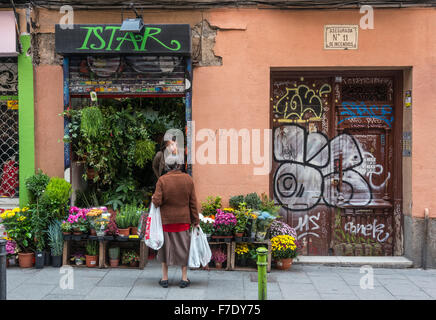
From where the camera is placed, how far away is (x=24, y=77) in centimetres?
724

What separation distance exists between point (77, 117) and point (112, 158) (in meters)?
0.85

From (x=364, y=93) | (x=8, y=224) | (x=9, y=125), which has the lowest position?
(x=8, y=224)

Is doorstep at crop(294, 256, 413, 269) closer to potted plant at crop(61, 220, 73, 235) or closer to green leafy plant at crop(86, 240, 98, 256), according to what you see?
green leafy plant at crop(86, 240, 98, 256)

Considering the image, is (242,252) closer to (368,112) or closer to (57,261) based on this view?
(57,261)

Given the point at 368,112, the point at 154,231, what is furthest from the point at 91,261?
the point at 368,112

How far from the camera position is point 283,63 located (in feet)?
23.5

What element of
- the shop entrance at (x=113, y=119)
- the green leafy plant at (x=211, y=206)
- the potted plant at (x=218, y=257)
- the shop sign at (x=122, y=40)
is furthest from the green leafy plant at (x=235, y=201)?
the shop sign at (x=122, y=40)

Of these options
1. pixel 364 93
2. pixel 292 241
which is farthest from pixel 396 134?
pixel 292 241

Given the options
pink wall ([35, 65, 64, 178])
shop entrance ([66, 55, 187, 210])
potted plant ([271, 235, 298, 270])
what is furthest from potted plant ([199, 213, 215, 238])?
pink wall ([35, 65, 64, 178])

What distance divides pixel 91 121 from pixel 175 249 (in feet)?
8.25

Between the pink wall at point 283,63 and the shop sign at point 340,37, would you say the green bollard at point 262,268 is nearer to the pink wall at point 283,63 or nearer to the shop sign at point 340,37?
the pink wall at point 283,63

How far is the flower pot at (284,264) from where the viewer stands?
6.77 metres

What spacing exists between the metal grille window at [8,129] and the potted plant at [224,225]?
369 cm

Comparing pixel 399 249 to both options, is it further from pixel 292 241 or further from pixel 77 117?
pixel 77 117
